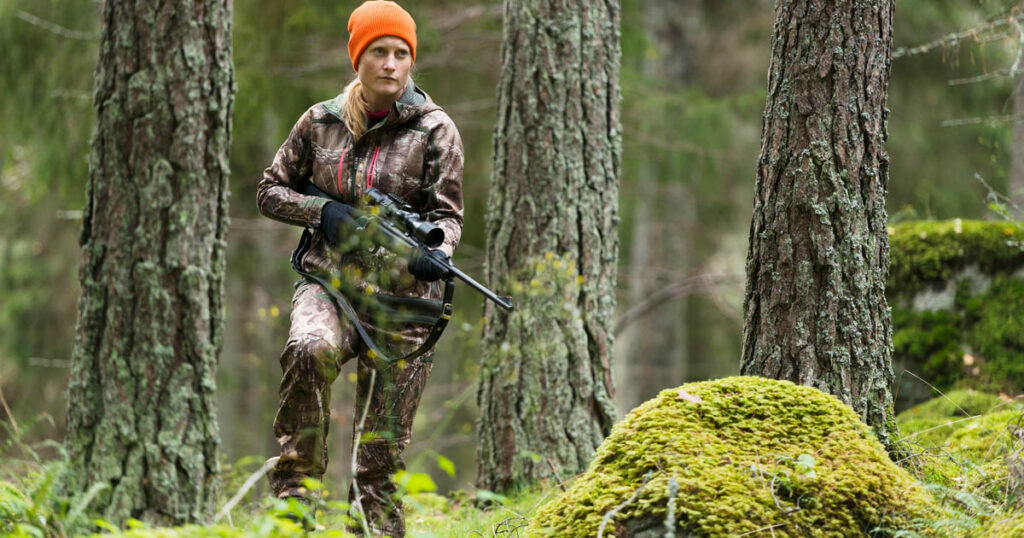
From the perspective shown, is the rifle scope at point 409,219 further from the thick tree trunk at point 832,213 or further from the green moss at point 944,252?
the green moss at point 944,252

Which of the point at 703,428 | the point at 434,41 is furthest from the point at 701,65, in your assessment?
the point at 703,428

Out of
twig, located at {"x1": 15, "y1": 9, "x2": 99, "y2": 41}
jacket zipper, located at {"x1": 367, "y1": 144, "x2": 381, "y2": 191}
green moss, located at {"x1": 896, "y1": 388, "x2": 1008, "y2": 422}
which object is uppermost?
twig, located at {"x1": 15, "y1": 9, "x2": 99, "y2": 41}

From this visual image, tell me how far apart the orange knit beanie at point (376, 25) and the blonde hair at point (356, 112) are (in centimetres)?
16

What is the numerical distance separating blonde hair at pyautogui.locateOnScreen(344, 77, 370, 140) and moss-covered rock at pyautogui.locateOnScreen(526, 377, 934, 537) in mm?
1968

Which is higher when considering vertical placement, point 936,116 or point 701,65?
point 701,65

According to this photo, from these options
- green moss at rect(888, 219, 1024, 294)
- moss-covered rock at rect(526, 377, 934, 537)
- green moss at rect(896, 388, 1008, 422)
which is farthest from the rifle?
green moss at rect(888, 219, 1024, 294)

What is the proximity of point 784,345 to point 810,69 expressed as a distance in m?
1.30

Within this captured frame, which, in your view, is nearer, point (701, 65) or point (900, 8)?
point (900, 8)

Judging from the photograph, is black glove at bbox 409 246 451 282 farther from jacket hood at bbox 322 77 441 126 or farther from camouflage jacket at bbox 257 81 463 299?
jacket hood at bbox 322 77 441 126

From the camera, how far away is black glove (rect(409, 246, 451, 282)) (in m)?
4.17

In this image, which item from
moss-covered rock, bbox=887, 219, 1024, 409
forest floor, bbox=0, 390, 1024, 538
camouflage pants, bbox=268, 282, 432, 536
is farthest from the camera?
moss-covered rock, bbox=887, 219, 1024, 409

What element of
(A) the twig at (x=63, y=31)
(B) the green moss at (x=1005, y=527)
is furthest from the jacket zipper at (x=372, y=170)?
(A) the twig at (x=63, y=31)

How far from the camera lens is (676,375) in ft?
52.3

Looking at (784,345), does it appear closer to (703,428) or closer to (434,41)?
(703,428)
